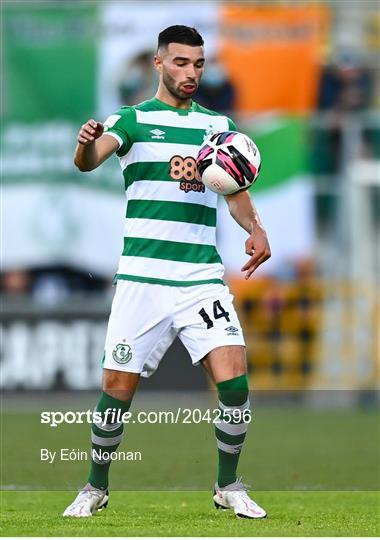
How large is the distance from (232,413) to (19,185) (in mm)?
13593

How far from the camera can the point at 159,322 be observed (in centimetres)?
780

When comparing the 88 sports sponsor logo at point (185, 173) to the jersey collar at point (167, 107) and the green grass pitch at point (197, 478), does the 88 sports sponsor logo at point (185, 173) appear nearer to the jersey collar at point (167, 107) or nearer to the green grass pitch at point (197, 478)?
the jersey collar at point (167, 107)

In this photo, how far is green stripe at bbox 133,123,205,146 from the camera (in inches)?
308

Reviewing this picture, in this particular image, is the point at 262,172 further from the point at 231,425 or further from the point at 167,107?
the point at 231,425

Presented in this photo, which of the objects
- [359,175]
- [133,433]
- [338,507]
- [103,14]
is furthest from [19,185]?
[338,507]

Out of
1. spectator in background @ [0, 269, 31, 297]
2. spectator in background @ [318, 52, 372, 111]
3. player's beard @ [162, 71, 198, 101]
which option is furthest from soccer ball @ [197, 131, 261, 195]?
spectator in background @ [318, 52, 372, 111]

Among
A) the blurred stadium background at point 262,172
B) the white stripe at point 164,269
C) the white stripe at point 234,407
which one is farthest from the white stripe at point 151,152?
the blurred stadium background at point 262,172

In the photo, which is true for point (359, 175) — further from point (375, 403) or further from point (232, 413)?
point (232, 413)

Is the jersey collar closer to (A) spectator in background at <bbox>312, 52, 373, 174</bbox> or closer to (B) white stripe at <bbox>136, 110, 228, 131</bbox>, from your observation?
(B) white stripe at <bbox>136, 110, 228, 131</bbox>

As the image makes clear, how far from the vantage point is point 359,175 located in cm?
2086

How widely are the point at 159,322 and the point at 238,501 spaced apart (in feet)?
3.43

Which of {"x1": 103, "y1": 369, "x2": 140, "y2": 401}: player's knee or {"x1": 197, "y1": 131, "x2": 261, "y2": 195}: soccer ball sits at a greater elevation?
{"x1": 197, "y1": 131, "x2": 261, "y2": 195}: soccer ball

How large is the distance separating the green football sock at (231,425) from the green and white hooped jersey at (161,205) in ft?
1.91

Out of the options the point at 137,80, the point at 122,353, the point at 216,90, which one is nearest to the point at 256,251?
the point at 122,353
